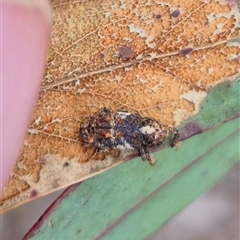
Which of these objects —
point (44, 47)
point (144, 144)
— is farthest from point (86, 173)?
point (44, 47)

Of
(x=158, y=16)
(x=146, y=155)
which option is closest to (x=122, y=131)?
(x=146, y=155)

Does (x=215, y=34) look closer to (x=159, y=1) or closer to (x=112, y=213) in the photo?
(x=159, y=1)

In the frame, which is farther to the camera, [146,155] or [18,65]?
[146,155]

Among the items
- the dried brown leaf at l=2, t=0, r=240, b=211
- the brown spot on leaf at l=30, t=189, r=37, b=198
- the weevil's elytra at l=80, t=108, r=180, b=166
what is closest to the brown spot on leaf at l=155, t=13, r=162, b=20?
the dried brown leaf at l=2, t=0, r=240, b=211

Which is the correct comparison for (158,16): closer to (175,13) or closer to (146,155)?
(175,13)

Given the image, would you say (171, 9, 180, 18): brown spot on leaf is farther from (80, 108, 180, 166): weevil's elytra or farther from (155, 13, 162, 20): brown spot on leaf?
(80, 108, 180, 166): weevil's elytra

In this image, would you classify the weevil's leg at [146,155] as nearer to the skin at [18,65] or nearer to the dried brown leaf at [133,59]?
the dried brown leaf at [133,59]

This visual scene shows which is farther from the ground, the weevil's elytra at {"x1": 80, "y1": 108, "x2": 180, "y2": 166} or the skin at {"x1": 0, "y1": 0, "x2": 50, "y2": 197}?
the skin at {"x1": 0, "y1": 0, "x2": 50, "y2": 197}
